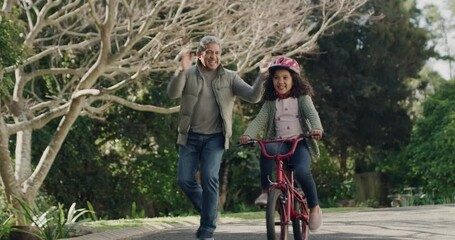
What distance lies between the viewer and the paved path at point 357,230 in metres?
8.88

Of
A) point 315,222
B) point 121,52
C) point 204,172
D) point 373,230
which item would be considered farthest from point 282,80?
point 121,52

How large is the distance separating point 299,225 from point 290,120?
88 centimetres

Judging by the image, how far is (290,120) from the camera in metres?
6.95

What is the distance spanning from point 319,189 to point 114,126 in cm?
784

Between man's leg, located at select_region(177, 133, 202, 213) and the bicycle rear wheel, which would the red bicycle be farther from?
man's leg, located at select_region(177, 133, 202, 213)

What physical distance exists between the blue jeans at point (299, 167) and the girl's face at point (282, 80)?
466mm

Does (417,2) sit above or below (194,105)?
above

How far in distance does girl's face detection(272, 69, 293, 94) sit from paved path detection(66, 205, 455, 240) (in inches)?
94.0

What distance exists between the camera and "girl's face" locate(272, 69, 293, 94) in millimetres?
6934

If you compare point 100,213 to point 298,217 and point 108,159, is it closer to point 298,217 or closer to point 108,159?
point 108,159

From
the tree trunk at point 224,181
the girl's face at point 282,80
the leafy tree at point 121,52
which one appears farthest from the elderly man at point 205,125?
the tree trunk at point 224,181

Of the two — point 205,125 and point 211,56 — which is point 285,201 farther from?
point 211,56

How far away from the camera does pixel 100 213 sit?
A: 75.4ft

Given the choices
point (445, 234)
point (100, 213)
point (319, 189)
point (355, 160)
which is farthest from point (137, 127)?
point (445, 234)
